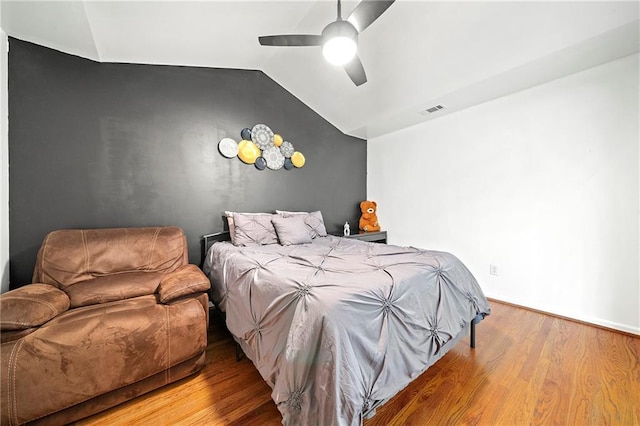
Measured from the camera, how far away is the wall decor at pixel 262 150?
9.48ft

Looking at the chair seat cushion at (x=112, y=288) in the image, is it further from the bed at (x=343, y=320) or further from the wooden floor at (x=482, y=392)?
the wooden floor at (x=482, y=392)

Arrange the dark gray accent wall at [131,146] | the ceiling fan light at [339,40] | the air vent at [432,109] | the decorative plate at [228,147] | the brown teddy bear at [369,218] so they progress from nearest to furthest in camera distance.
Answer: the ceiling fan light at [339,40]
the dark gray accent wall at [131,146]
the decorative plate at [228,147]
the air vent at [432,109]
the brown teddy bear at [369,218]

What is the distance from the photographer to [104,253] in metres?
1.90

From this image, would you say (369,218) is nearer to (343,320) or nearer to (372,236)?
(372,236)

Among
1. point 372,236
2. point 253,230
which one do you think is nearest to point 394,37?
point 253,230

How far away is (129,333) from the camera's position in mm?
1375

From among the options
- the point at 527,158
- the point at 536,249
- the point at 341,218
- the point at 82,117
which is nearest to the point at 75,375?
the point at 82,117

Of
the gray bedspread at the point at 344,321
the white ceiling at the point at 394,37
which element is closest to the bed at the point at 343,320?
the gray bedspread at the point at 344,321

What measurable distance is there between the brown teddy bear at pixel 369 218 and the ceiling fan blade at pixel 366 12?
2.70 metres

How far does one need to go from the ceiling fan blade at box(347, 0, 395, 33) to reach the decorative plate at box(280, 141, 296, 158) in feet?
5.84

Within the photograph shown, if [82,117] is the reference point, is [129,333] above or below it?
below

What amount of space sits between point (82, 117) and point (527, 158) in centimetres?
445

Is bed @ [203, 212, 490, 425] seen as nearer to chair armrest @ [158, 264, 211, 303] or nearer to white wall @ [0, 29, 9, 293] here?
chair armrest @ [158, 264, 211, 303]

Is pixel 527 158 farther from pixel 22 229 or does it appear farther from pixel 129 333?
pixel 22 229
